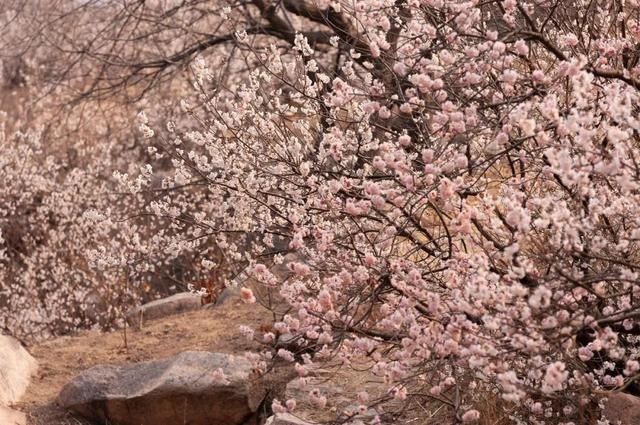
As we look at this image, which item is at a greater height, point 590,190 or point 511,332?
point 590,190

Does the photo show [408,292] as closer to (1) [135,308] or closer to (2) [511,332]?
(2) [511,332]

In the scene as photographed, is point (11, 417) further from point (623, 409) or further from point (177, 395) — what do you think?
point (623, 409)

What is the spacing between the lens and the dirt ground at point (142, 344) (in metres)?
7.64

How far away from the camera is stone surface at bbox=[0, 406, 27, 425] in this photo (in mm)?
6609

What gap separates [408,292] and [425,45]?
125 centimetres

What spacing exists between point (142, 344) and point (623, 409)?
16.6ft

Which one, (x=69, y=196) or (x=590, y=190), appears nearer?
(x=590, y=190)

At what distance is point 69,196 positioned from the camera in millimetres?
11922

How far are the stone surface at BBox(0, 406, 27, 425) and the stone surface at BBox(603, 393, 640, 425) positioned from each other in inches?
159

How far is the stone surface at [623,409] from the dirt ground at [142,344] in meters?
3.41

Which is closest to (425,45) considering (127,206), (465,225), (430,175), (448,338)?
(430,175)

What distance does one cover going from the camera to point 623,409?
15.1ft

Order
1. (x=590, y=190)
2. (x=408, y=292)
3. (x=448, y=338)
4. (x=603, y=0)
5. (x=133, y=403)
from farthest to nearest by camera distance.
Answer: (x=133, y=403)
(x=603, y=0)
(x=408, y=292)
(x=448, y=338)
(x=590, y=190)

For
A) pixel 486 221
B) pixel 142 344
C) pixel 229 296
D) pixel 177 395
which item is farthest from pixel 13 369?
pixel 486 221
